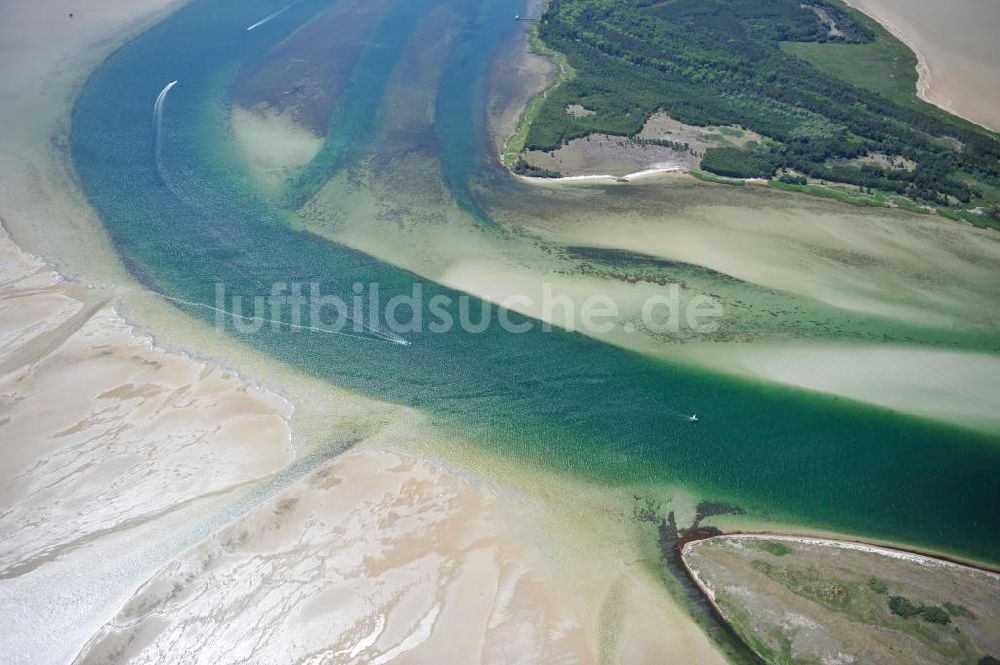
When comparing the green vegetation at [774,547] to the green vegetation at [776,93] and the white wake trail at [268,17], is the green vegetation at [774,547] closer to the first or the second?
the green vegetation at [776,93]

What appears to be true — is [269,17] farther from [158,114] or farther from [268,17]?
[158,114]

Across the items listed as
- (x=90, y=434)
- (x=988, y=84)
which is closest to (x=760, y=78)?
(x=988, y=84)

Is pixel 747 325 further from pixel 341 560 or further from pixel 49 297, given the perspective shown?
pixel 49 297

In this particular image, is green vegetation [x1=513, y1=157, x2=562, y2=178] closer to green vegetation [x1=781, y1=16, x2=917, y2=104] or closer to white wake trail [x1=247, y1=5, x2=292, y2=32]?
green vegetation [x1=781, y1=16, x2=917, y2=104]

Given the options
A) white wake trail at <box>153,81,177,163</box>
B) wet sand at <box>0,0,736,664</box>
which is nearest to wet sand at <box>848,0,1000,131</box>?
wet sand at <box>0,0,736,664</box>

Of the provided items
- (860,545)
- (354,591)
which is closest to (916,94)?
(860,545)

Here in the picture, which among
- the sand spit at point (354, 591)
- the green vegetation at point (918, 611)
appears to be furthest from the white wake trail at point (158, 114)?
the green vegetation at point (918, 611)
